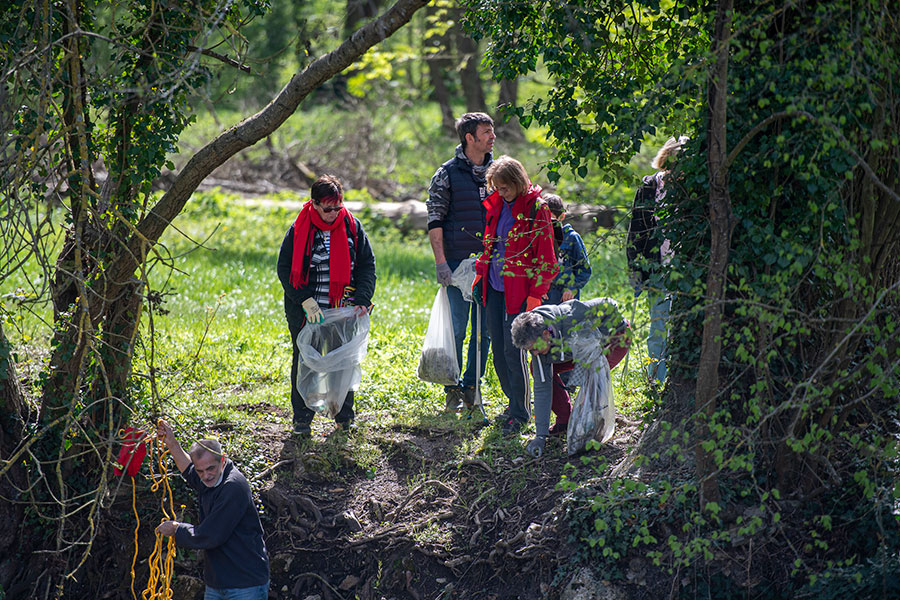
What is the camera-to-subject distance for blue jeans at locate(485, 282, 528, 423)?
229 inches

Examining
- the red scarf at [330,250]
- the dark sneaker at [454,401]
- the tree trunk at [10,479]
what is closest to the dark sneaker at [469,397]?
the dark sneaker at [454,401]

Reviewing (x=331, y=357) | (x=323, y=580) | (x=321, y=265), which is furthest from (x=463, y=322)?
(x=323, y=580)

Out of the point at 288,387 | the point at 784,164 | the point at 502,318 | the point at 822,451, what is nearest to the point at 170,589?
the point at 288,387

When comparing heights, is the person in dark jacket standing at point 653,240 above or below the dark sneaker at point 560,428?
above

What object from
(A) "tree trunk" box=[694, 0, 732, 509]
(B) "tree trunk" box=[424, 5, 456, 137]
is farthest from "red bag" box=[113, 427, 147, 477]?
(B) "tree trunk" box=[424, 5, 456, 137]

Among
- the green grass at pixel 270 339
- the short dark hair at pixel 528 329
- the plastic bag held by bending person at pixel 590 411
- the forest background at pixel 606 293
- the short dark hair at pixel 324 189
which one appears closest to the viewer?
the forest background at pixel 606 293

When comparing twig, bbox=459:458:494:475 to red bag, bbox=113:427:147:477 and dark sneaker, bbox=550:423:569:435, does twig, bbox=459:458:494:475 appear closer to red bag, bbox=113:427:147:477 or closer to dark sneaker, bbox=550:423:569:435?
dark sneaker, bbox=550:423:569:435

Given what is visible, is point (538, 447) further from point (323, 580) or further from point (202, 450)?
point (202, 450)

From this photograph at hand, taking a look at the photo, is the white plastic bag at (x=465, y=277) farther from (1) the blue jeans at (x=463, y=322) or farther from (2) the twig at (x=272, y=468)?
(2) the twig at (x=272, y=468)

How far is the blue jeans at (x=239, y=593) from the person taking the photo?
4.97m

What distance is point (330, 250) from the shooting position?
586cm

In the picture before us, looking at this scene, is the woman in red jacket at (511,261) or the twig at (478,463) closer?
the woman in red jacket at (511,261)

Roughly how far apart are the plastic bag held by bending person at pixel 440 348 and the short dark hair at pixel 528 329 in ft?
3.81

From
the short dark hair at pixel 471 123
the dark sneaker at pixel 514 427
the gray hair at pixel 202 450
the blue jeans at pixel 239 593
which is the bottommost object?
the blue jeans at pixel 239 593
